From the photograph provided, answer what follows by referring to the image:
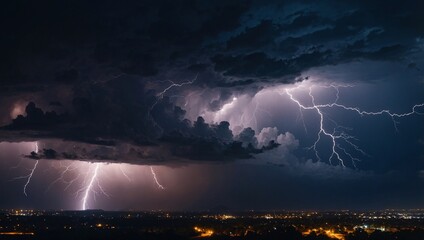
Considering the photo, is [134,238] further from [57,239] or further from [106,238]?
[57,239]

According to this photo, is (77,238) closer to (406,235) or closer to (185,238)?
(185,238)

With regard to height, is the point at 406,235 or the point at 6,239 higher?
the point at 6,239

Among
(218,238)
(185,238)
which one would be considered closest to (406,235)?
(218,238)

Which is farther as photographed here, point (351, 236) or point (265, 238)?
point (351, 236)

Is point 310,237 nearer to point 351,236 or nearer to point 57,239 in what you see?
point 351,236

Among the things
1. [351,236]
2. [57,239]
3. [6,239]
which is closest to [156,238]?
[57,239]

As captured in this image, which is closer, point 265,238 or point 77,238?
point 265,238

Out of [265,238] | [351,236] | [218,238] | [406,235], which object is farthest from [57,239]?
[406,235]
